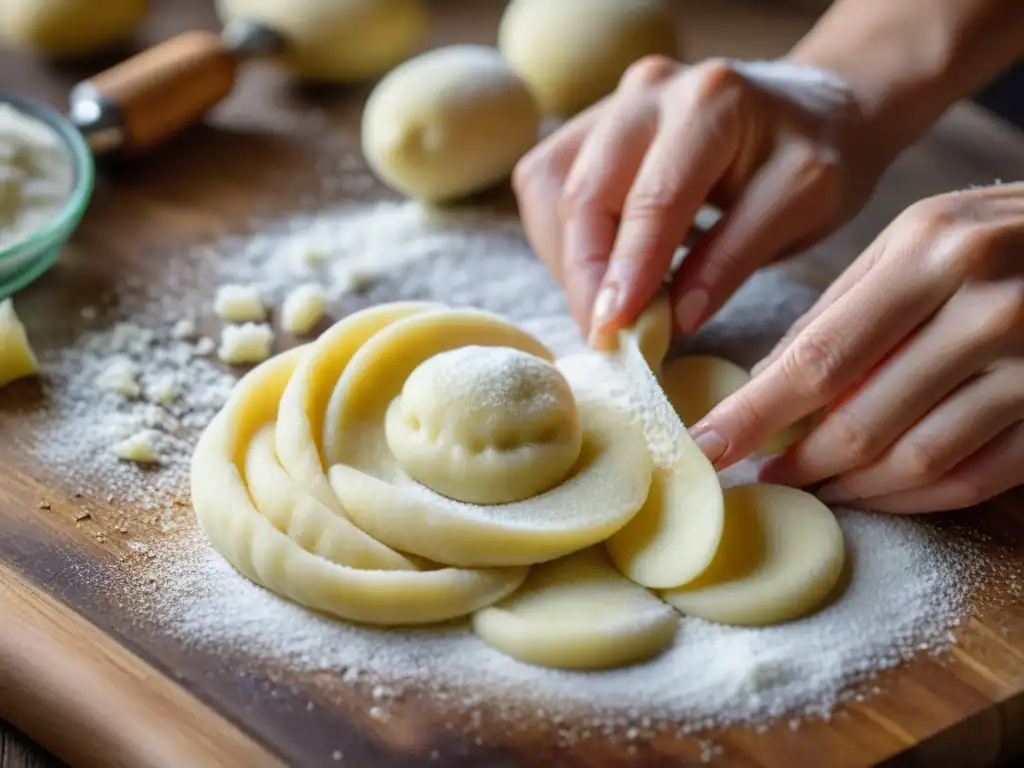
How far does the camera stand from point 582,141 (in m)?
1.88

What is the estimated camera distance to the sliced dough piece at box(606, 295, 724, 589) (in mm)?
1383

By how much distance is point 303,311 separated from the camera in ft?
6.12

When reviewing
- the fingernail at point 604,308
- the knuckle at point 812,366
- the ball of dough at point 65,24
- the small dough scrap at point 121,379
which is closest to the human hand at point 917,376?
the knuckle at point 812,366

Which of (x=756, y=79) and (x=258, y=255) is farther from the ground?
(x=756, y=79)

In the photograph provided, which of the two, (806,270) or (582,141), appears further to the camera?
(806,270)

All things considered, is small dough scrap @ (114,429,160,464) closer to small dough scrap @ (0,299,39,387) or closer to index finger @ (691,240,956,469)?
small dough scrap @ (0,299,39,387)

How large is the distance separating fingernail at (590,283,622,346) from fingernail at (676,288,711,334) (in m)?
0.13

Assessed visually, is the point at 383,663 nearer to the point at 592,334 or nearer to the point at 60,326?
the point at 592,334

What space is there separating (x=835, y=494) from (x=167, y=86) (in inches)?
54.6

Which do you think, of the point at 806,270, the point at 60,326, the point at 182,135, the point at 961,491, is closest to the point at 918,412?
the point at 961,491

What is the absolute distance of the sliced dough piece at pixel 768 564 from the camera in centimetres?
138

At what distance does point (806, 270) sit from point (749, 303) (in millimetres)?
143

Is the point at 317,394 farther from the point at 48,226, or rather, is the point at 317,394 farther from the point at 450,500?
the point at 48,226

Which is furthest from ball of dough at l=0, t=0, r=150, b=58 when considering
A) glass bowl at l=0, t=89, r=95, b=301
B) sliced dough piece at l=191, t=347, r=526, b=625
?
sliced dough piece at l=191, t=347, r=526, b=625
